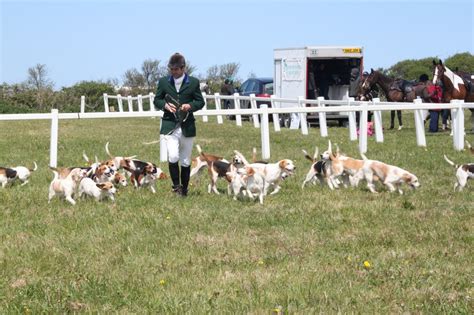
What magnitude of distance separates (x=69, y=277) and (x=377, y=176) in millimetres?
5868

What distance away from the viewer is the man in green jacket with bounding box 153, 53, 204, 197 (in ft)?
36.1

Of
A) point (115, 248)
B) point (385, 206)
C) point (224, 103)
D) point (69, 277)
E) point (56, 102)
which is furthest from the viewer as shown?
point (56, 102)

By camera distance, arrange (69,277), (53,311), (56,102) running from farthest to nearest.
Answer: (56,102)
(69,277)
(53,311)

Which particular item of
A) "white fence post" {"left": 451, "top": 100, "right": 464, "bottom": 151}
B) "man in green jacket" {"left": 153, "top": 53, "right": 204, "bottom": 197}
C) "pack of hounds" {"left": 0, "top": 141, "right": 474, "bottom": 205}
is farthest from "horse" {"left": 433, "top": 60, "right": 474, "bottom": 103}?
"man in green jacket" {"left": 153, "top": 53, "right": 204, "bottom": 197}

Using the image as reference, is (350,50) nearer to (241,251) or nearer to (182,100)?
(182,100)

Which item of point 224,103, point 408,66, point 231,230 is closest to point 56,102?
point 224,103

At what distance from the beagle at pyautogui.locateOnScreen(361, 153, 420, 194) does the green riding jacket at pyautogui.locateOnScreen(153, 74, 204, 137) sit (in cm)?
266

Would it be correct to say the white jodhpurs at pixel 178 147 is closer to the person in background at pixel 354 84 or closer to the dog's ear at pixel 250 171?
the dog's ear at pixel 250 171

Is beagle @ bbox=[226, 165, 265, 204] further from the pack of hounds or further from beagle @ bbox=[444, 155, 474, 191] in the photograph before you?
beagle @ bbox=[444, 155, 474, 191]

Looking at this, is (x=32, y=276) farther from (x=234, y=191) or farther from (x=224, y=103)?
(x=224, y=103)

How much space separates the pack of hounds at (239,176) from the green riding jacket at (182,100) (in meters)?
0.80

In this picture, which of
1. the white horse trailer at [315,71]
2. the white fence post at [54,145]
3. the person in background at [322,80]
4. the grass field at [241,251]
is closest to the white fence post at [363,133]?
the grass field at [241,251]

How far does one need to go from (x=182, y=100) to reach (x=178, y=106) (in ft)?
0.44

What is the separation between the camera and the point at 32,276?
23.2 feet
